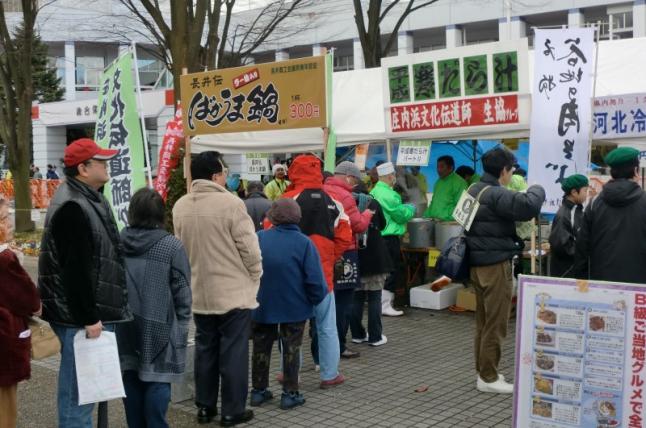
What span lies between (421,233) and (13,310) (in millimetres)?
6687

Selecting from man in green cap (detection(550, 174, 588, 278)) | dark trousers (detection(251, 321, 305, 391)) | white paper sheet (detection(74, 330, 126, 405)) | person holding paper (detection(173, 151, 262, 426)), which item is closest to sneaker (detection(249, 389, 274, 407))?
dark trousers (detection(251, 321, 305, 391))

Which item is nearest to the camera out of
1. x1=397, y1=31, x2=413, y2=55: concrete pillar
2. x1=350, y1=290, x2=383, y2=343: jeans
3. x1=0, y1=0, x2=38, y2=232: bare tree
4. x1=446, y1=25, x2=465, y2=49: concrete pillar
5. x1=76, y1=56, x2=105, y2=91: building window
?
x1=350, y1=290, x2=383, y2=343: jeans

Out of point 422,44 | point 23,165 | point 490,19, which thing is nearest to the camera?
point 23,165

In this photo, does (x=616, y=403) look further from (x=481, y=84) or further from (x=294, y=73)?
(x=294, y=73)

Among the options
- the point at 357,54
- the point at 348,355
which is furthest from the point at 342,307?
the point at 357,54

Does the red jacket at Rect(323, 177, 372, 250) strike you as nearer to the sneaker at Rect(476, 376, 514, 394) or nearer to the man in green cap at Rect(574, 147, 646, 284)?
the sneaker at Rect(476, 376, 514, 394)

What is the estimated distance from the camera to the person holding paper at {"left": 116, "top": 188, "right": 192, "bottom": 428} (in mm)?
4457

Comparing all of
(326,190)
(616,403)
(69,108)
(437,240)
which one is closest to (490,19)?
(69,108)

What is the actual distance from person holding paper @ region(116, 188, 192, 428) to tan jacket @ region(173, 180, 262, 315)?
515 mm

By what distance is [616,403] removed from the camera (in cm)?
393

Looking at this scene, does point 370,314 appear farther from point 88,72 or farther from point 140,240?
point 88,72

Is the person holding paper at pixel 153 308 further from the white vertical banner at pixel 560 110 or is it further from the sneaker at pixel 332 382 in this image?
the white vertical banner at pixel 560 110

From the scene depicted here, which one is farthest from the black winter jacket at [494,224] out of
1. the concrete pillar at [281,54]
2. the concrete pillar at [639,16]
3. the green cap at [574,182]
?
the concrete pillar at [281,54]

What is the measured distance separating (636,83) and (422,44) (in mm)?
32327
